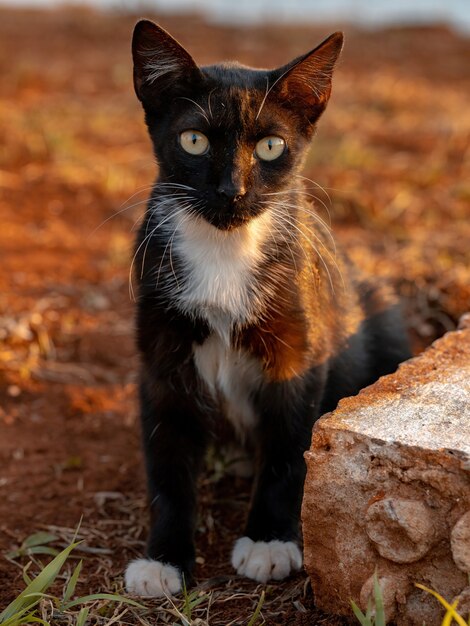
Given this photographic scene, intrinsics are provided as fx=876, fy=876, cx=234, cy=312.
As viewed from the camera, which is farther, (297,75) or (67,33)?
(67,33)

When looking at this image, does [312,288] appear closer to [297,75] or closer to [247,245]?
[247,245]

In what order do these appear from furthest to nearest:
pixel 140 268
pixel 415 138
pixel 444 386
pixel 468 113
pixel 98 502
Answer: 1. pixel 468 113
2. pixel 415 138
3. pixel 98 502
4. pixel 140 268
5. pixel 444 386

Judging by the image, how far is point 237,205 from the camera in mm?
2480

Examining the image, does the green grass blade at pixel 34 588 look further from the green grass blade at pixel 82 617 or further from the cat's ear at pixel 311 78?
the cat's ear at pixel 311 78

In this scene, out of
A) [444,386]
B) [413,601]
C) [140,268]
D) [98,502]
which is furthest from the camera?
[98,502]

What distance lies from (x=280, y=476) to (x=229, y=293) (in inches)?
24.0

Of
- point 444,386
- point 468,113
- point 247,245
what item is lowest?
point 444,386

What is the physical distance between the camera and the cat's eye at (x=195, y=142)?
252 centimetres

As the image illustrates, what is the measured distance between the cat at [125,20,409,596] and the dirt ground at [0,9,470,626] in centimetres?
20

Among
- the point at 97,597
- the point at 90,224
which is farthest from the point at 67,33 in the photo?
the point at 97,597

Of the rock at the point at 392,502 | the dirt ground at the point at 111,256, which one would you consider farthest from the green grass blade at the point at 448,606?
the dirt ground at the point at 111,256

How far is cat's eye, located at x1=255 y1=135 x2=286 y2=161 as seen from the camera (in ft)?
8.38

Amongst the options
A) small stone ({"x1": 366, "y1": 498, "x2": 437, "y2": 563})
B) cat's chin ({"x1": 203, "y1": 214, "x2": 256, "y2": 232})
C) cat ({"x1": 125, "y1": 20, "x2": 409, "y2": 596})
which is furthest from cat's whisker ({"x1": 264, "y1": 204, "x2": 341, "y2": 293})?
small stone ({"x1": 366, "y1": 498, "x2": 437, "y2": 563})

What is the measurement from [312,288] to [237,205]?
44 centimetres
